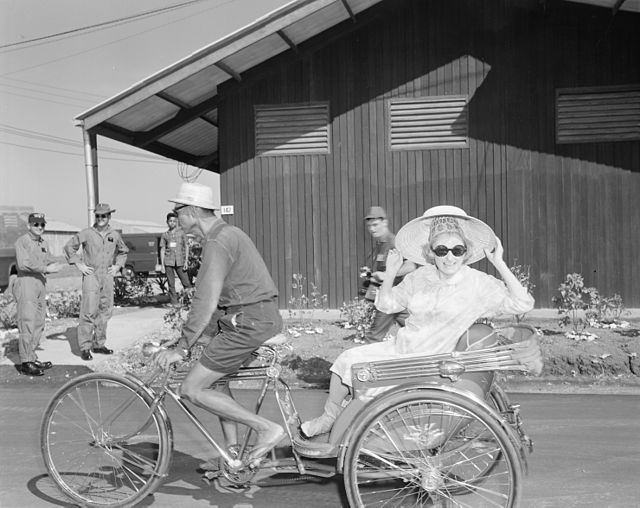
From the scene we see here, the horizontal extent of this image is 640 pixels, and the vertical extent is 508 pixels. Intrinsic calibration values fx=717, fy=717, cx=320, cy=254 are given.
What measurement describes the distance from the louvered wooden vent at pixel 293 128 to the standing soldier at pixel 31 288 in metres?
5.02

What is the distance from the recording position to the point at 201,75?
1205cm

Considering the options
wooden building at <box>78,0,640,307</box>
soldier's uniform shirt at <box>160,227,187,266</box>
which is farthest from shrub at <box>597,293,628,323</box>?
soldier's uniform shirt at <box>160,227,187,266</box>

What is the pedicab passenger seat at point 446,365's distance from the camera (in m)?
3.91

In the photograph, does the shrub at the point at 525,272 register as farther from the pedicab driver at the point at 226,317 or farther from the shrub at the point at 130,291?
the shrub at the point at 130,291

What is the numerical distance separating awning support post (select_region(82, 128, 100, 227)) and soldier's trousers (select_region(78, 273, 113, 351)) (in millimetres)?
2635

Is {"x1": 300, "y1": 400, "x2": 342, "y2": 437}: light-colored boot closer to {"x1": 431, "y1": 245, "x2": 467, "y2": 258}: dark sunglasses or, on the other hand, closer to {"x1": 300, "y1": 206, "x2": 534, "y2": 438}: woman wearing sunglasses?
{"x1": 300, "y1": 206, "x2": 534, "y2": 438}: woman wearing sunglasses

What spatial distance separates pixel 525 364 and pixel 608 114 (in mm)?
9251

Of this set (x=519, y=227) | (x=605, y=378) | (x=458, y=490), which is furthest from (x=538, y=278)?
(x=458, y=490)

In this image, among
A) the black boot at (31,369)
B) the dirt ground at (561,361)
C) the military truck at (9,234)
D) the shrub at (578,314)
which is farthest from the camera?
the military truck at (9,234)

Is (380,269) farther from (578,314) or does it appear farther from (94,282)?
(94,282)

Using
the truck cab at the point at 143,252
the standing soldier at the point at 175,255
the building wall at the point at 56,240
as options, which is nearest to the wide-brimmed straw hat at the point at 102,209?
the standing soldier at the point at 175,255

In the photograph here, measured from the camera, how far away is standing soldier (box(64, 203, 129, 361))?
31.1 feet

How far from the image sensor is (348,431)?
156 inches

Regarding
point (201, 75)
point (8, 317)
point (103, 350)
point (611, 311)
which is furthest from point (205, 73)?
point (611, 311)
